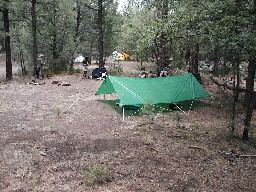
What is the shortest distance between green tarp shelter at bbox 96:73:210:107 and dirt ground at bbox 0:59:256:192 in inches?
24.6

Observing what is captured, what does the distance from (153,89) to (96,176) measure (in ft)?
21.3

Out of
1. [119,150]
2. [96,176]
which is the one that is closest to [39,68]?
[119,150]

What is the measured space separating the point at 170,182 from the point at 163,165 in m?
0.82

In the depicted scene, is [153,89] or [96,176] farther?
[153,89]

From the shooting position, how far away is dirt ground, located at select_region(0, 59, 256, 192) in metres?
6.29

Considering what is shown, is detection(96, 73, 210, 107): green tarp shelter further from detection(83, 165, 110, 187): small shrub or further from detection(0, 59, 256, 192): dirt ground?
detection(83, 165, 110, 187): small shrub

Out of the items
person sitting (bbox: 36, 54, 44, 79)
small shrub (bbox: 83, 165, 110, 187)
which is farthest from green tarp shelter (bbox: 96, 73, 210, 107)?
person sitting (bbox: 36, 54, 44, 79)

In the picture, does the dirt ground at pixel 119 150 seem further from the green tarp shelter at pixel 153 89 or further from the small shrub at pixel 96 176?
the green tarp shelter at pixel 153 89

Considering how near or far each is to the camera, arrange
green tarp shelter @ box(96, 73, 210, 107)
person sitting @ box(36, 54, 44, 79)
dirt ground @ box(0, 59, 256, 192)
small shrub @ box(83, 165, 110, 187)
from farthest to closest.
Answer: person sitting @ box(36, 54, 44, 79) → green tarp shelter @ box(96, 73, 210, 107) → dirt ground @ box(0, 59, 256, 192) → small shrub @ box(83, 165, 110, 187)

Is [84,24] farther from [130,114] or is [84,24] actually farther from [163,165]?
[163,165]

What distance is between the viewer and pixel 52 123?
33.0 feet

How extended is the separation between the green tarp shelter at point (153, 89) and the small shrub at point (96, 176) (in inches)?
190

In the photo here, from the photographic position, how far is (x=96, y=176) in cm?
620

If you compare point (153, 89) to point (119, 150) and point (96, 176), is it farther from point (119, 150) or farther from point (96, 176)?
point (96, 176)
